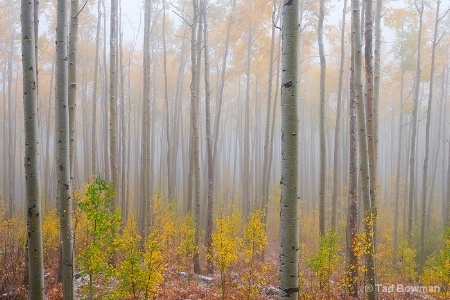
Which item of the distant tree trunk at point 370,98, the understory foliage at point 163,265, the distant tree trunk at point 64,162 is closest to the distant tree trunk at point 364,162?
the understory foliage at point 163,265

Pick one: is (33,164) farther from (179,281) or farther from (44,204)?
(44,204)

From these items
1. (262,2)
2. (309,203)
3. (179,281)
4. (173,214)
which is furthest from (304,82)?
(179,281)

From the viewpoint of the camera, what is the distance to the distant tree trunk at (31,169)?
3.30 metres

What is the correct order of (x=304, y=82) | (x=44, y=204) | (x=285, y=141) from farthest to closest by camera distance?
(x=304, y=82), (x=44, y=204), (x=285, y=141)

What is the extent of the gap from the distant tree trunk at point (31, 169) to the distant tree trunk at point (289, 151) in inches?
109

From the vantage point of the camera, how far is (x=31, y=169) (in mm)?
3330

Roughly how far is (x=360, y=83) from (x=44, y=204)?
1395 cm

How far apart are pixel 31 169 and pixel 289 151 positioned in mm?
2913

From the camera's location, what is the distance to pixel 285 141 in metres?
2.56

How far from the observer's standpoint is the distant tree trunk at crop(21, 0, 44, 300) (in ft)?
10.8

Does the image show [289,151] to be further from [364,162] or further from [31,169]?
[364,162]

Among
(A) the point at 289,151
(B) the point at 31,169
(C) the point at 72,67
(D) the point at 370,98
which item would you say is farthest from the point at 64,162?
(D) the point at 370,98

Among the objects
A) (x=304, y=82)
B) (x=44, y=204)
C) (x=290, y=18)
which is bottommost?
(x=44, y=204)

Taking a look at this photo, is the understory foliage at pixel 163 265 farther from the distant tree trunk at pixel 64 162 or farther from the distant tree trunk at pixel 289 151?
the distant tree trunk at pixel 289 151
